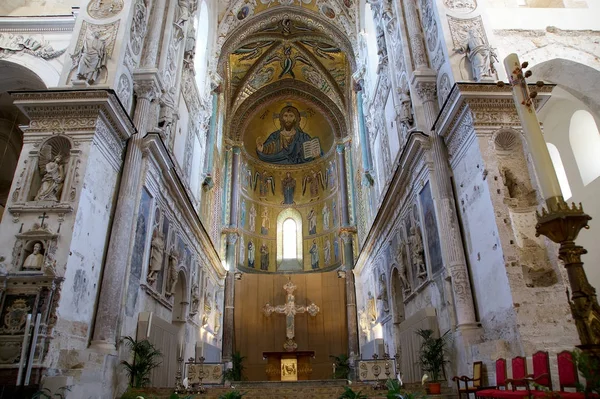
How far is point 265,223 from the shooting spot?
29.2 meters

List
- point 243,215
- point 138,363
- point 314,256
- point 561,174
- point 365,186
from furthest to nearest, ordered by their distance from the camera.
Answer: point 314,256 < point 243,215 < point 365,186 < point 561,174 < point 138,363

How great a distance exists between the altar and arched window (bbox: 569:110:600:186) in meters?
12.8

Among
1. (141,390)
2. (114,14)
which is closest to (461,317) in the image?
(141,390)

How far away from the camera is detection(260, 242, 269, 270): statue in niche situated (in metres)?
28.0

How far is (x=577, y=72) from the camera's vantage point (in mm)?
11641

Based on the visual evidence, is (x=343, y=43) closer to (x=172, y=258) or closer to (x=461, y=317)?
(x=172, y=258)

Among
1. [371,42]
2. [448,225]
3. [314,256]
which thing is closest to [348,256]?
[314,256]

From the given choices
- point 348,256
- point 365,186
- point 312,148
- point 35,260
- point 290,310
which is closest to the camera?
point 35,260

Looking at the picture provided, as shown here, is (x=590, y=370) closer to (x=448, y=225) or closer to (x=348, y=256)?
(x=448, y=225)

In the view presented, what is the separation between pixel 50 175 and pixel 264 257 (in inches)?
788

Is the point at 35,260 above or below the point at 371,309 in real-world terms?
below

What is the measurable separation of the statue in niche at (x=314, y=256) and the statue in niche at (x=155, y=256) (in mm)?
16281

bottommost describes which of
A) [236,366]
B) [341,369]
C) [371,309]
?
[341,369]

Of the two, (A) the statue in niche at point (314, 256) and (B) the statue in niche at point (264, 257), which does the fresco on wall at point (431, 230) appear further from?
(B) the statue in niche at point (264, 257)
